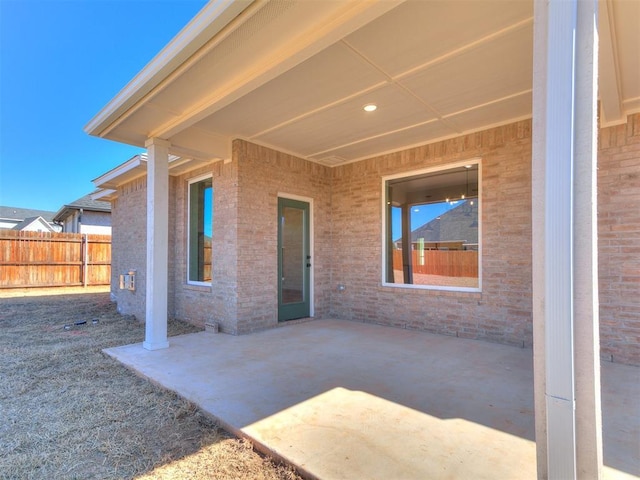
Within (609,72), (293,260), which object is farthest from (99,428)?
(609,72)

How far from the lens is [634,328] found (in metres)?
3.74

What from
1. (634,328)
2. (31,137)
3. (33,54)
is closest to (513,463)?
(634,328)

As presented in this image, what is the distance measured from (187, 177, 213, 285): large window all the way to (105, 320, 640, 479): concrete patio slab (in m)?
1.71

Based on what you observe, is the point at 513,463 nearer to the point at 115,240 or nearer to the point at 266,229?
the point at 266,229

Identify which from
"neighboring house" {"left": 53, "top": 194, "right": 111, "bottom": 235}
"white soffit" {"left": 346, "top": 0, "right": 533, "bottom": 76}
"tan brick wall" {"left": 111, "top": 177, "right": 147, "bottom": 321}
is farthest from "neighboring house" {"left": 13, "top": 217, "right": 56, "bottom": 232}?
"white soffit" {"left": 346, "top": 0, "right": 533, "bottom": 76}

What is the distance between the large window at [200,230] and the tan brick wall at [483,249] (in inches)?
96.2

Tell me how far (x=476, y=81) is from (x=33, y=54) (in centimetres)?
1294

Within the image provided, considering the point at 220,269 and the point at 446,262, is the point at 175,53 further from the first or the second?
the point at 446,262

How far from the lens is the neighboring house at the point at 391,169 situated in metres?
1.40

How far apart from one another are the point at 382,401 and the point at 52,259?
1473cm

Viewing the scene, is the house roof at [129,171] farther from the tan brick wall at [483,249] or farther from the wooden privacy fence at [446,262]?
the wooden privacy fence at [446,262]

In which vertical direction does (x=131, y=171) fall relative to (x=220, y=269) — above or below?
above

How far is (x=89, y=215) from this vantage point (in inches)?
666

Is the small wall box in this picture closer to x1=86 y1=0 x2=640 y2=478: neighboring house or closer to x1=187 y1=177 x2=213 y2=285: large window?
x1=86 y1=0 x2=640 y2=478: neighboring house
